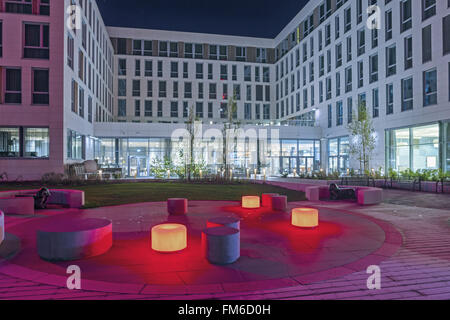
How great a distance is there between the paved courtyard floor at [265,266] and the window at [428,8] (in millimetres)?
19069

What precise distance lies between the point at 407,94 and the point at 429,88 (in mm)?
2040

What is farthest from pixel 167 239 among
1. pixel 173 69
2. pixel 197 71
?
pixel 197 71

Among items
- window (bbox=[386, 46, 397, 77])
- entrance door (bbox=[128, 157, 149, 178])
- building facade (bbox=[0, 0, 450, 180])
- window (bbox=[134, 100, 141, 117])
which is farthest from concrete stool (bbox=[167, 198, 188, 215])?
window (bbox=[134, 100, 141, 117])

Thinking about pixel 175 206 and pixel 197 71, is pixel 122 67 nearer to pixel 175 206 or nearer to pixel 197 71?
pixel 197 71

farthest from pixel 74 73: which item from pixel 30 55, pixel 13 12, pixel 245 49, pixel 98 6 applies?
pixel 245 49

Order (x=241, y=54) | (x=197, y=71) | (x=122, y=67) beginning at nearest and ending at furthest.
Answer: (x=122, y=67) < (x=197, y=71) < (x=241, y=54)

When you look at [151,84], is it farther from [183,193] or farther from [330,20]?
[183,193]

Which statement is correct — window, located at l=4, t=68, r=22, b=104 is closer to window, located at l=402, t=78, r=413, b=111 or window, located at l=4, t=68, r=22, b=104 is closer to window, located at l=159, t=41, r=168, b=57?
window, located at l=159, t=41, r=168, b=57

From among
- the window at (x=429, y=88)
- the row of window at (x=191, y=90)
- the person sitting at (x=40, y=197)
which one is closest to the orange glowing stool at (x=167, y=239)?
the person sitting at (x=40, y=197)

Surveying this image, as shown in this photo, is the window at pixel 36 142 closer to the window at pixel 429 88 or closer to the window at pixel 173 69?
the window at pixel 429 88

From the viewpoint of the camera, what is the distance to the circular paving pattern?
169 inches

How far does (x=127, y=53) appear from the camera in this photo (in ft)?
139

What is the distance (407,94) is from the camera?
23375 millimetres

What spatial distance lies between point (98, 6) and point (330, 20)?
23.5 m
